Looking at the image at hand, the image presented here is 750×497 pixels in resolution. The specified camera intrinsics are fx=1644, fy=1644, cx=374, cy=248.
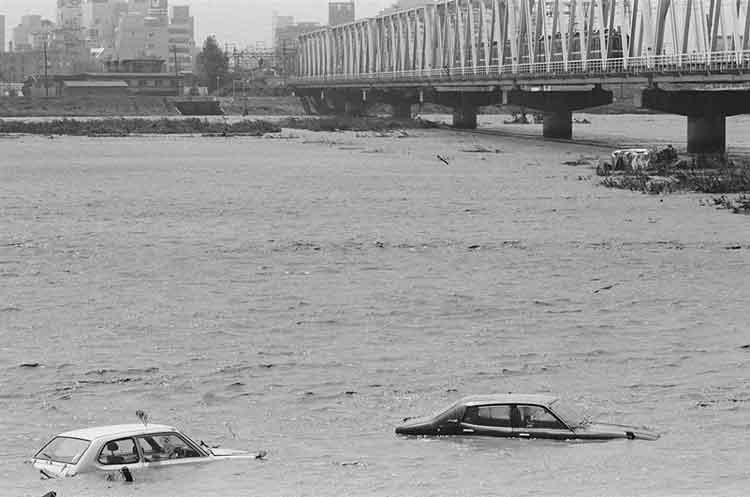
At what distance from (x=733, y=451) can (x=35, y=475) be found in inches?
357

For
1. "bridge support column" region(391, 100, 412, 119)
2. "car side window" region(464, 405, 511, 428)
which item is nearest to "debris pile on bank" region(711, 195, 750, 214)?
"car side window" region(464, 405, 511, 428)

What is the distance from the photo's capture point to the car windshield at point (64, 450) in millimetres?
20219

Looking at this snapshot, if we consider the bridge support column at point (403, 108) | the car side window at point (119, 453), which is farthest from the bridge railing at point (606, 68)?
the car side window at point (119, 453)

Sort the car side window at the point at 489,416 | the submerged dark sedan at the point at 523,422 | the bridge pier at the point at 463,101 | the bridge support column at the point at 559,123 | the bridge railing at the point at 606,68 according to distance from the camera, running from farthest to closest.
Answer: the bridge pier at the point at 463,101, the bridge support column at the point at 559,123, the bridge railing at the point at 606,68, the car side window at the point at 489,416, the submerged dark sedan at the point at 523,422

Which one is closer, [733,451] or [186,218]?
[733,451]

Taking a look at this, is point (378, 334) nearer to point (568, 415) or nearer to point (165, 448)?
point (568, 415)

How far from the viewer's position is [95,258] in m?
46.1

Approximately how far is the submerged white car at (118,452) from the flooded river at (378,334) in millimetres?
299

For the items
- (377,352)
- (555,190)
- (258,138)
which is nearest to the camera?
(377,352)

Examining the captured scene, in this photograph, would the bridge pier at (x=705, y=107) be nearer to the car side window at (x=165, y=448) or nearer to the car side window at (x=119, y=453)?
the car side window at (x=165, y=448)

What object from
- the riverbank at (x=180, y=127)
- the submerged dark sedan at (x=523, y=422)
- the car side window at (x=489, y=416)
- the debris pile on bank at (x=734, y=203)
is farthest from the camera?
the riverbank at (x=180, y=127)

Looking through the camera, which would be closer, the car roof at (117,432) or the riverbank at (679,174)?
the car roof at (117,432)

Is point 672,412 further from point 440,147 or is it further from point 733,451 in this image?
point 440,147

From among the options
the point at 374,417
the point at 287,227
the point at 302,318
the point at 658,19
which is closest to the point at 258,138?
the point at 658,19
